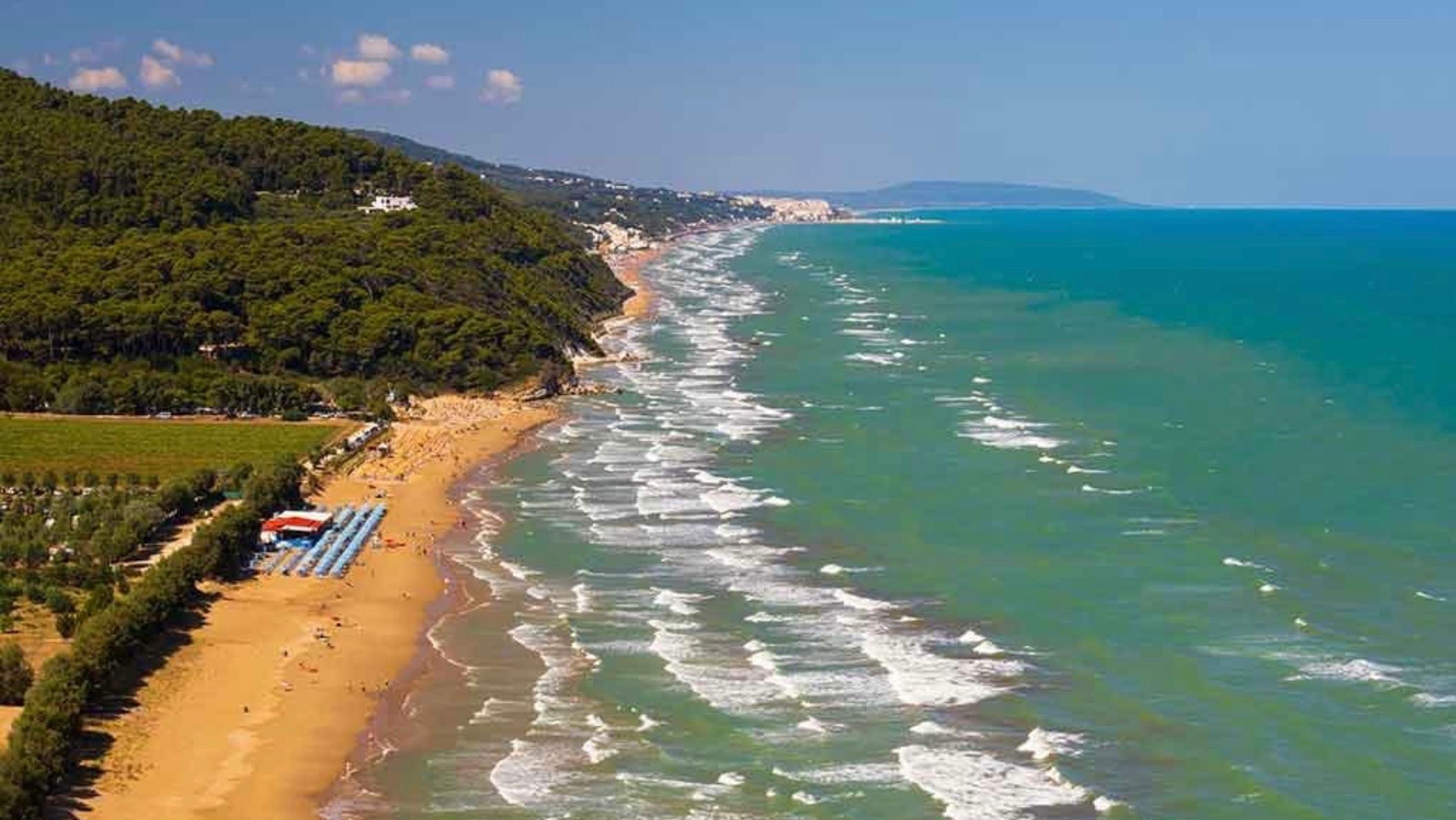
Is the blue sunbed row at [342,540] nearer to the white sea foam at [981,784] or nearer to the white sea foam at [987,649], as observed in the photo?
the white sea foam at [987,649]

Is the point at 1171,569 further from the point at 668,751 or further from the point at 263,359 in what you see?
the point at 263,359

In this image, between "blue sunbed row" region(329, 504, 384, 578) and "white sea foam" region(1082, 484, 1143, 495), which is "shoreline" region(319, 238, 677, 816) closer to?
"blue sunbed row" region(329, 504, 384, 578)

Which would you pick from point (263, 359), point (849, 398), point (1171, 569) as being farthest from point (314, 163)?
point (1171, 569)

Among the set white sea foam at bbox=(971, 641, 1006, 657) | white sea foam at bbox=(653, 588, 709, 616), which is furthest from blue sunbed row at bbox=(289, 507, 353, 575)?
white sea foam at bbox=(971, 641, 1006, 657)

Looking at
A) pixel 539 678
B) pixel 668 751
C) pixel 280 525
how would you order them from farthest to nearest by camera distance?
1. pixel 280 525
2. pixel 539 678
3. pixel 668 751

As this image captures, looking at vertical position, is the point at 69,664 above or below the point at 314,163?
below

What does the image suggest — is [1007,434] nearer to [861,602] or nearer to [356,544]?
[861,602]
